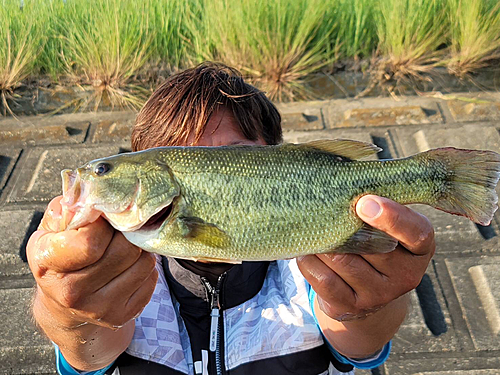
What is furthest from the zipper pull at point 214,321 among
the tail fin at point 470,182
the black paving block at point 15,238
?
the black paving block at point 15,238

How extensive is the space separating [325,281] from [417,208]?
7.66 feet

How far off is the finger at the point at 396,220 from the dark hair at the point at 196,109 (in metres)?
0.84

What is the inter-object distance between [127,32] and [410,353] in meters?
4.75

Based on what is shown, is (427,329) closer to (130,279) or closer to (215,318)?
(215,318)

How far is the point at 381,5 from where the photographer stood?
18.1 feet

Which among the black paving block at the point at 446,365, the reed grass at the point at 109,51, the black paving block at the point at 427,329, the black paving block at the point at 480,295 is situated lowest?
the black paving block at the point at 446,365

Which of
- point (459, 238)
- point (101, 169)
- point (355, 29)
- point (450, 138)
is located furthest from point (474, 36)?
point (101, 169)

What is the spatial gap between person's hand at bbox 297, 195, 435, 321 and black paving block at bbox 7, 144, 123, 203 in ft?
9.99

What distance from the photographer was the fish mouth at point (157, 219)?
5.22 feet

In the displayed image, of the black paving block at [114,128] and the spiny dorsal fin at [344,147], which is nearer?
the spiny dorsal fin at [344,147]

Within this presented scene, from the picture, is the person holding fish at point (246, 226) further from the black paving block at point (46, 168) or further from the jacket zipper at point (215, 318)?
the black paving block at point (46, 168)

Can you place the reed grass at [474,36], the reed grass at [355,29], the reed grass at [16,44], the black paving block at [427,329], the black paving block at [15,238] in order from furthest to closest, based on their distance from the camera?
1. the reed grass at [355,29]
2. the reed grass at [16,44]
3. the reed grass at [474,36]
4. the black paving block at [15,238]
5. the black paving block at [427,329]

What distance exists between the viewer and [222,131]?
2195mm

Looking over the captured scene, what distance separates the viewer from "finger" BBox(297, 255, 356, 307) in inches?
67.8
